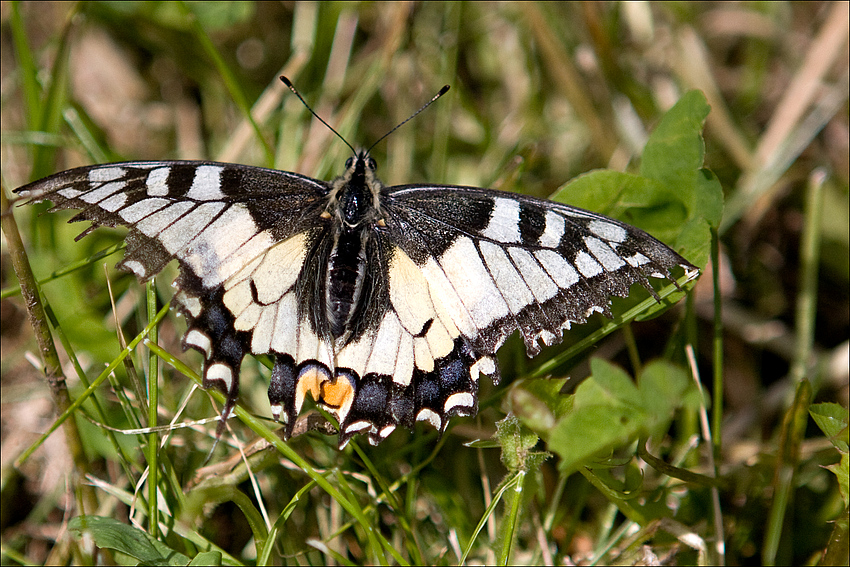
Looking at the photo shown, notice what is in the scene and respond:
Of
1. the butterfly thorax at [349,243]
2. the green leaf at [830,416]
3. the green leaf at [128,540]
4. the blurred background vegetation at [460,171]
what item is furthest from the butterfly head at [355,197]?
the green leaf at [830,416]

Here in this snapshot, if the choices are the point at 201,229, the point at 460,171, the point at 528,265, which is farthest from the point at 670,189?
the point at 201,229

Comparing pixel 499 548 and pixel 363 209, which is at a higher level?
pixel 363 209

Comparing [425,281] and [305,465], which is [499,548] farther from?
[425,281]

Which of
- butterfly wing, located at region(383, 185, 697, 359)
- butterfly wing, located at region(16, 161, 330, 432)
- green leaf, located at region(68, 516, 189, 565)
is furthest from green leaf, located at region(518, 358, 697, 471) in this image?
green leaf, located at region(68, 516, 189, 565)

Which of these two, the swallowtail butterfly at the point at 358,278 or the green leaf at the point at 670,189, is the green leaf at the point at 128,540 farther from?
the green leaf at the point at 670,189

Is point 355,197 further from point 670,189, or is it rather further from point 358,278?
point 670,189

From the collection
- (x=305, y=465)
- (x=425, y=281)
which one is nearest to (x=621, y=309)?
(x=425, y=281)

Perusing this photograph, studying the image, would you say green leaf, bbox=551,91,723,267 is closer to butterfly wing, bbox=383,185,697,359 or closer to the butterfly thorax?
butterfly wing, bbox=383,185,697,359
